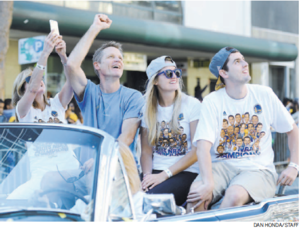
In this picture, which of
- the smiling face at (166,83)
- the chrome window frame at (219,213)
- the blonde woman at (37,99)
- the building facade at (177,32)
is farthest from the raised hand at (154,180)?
the building facade at (177,32)

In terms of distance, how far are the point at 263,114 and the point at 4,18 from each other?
20.6 feet

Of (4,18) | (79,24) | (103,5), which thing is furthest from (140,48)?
(4,18)

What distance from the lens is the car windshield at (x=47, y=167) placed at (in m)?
2.20

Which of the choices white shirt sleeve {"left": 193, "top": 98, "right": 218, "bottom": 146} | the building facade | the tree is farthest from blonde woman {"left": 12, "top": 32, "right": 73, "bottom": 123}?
the building facade

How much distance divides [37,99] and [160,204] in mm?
2623

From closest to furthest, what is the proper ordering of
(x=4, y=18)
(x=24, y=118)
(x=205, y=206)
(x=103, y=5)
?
(x=205, y=206), (x=24, y=118), (x=4, y=18), (x=103, y=5)

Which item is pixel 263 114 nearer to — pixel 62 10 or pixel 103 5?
pixel 62 10

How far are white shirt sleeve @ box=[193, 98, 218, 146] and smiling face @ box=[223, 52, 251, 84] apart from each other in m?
0.31

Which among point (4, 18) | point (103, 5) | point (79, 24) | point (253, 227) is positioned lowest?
point (253, 227)

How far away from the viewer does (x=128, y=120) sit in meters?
3.82

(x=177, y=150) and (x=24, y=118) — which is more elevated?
(x=24, y=118)

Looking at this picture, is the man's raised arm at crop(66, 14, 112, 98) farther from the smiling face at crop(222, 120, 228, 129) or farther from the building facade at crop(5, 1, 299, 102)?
the building facade at crop(5, 1, 299, 102)

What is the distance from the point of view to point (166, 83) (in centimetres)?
393

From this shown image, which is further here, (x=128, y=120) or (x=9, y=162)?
(x=128, y=120)
